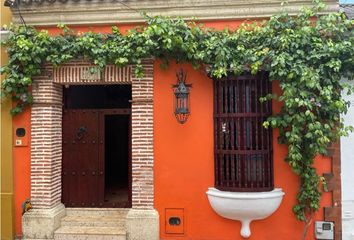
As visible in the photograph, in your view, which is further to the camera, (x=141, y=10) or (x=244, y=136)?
(x=141, y=10)

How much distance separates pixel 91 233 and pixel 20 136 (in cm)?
209

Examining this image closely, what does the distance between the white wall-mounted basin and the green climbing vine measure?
0.39 metres

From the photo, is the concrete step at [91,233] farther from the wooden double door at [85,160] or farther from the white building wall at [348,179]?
the white building wall at [348,179]

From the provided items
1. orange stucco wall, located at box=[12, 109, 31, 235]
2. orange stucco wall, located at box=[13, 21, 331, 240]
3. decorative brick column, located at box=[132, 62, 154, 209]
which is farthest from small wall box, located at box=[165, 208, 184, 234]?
orange stucco wall, located at box=[12, 109, 31, 235]

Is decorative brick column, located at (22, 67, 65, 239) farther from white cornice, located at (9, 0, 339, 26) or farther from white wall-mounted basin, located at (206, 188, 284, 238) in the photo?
white wall-mounted basin, located at (206, 188, 284, 238)

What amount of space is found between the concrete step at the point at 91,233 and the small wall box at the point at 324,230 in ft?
10.2

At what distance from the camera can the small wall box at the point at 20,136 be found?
564 centimetres

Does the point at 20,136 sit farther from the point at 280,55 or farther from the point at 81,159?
the point at 280,55

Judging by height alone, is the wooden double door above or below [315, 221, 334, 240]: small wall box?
above

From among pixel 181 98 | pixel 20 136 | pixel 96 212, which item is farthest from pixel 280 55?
pixel 20 136

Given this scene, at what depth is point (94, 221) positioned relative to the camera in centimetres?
565

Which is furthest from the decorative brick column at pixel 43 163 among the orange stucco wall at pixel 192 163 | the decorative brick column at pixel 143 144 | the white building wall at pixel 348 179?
the white building wall at pixel 348 179

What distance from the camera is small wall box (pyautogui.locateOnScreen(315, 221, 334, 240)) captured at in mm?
5112

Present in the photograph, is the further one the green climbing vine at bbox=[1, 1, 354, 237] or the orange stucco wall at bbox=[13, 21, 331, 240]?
the orange stucco wall at bbox=[13, 21, 331, 240]
